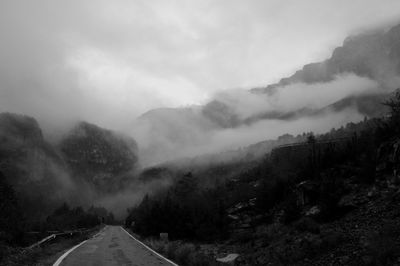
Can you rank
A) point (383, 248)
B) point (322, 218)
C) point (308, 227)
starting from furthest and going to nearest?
point (322, 218), point (308, 227), point (383, 248)

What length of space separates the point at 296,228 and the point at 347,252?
29.2 feet

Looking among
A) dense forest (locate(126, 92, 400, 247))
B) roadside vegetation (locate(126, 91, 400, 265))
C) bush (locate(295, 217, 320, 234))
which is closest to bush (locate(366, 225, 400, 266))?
roadside vegetation (locate(126, 91, 400, 265))

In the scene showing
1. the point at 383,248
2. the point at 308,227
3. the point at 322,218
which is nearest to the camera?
the point at 383,248

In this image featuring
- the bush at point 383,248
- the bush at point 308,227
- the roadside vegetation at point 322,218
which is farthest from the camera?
the bush at point 308,227

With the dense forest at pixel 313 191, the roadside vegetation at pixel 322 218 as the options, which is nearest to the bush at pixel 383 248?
the roadside vegetation at pixel 322 218

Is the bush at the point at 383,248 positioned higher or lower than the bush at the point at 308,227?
higher

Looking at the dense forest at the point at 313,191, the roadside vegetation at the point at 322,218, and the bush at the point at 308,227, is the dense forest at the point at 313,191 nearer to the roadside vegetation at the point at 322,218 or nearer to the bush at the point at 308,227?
the roadside vegetation at the point at 322,218

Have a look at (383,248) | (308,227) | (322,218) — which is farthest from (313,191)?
(383,248)

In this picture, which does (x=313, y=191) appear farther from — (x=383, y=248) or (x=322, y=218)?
(x=383, y=248)

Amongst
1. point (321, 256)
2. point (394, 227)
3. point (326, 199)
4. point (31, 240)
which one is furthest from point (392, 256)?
point (31, 240)

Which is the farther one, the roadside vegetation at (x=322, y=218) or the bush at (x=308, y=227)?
the bush at (x=308, y=227)

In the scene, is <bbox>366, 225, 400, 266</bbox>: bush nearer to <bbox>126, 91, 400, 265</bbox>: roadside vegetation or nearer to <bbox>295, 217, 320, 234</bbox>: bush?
<bbox>126, 91, 400, 265</bbox>: roadside vegetation

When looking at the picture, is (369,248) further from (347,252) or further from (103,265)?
(103,265)

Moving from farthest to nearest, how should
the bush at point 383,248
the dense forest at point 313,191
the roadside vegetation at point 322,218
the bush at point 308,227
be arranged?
the dense forest at point 313,191 → the bush at point 308,227 → the roadside vegetation at point 322,218 → the bush at point 383,248
